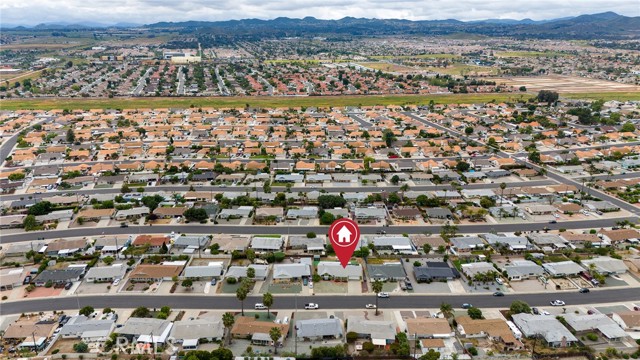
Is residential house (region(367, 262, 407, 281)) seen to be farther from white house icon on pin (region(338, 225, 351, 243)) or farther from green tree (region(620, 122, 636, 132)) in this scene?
green tree (region(620, 122, 636, 132))

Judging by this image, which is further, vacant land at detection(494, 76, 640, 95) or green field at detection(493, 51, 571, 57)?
green field at detection(493, 51, 571, 57)

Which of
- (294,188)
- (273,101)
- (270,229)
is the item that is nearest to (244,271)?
(270,229)

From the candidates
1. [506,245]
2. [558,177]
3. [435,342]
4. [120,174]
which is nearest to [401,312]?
[435,342]

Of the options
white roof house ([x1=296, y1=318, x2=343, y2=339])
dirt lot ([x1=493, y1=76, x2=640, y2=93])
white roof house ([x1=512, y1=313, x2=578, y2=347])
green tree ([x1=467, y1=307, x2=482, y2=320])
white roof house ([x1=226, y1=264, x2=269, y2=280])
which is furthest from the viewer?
dirt lot ([x1=493, y1=76, x2=640, y2=93])

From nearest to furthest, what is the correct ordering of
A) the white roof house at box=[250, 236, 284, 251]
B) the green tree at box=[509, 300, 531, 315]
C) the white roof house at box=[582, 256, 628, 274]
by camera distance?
the green tree at box=[509, 300, 531, 315] → the white roof house at box=[582, 256, 628, 274] → the white roof house at box=[250, 236, 284, 251]

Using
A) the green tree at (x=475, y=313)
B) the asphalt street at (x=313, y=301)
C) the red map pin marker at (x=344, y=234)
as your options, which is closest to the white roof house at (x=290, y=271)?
the asphalt street at (x=313, y=301)

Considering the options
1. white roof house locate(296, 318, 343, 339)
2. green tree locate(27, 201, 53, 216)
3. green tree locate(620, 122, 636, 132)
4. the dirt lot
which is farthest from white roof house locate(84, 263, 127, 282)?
the dirt lot

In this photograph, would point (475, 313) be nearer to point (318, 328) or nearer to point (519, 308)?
point (519, 308)
